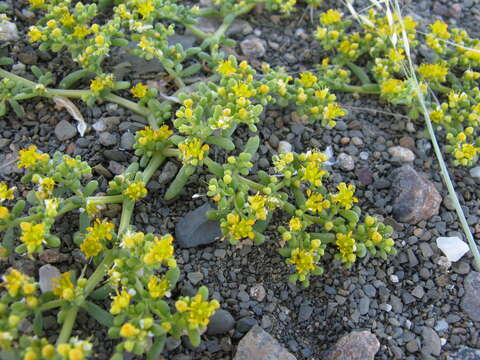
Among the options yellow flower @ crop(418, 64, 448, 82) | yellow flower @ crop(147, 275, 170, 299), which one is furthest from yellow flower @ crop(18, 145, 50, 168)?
yellow flower @ crop(418, 64, 448, 82)

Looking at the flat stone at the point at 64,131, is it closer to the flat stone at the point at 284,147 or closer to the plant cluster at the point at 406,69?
the flat stone at the point at 284,147

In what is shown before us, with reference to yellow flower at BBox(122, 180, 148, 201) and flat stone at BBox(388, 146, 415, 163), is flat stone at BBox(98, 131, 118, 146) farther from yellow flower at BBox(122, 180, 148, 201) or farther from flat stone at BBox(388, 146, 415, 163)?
flat stone at BBox(388, 146, 415, 163)

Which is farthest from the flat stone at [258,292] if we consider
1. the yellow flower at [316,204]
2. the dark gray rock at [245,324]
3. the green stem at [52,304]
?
the green stem at [52,304]

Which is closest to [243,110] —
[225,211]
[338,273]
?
[225,211]

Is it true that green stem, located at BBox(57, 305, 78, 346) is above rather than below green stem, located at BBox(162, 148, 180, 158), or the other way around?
below

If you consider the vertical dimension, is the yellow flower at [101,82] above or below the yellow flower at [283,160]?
above

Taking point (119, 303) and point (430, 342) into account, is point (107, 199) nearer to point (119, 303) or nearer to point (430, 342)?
point (119, 303)
